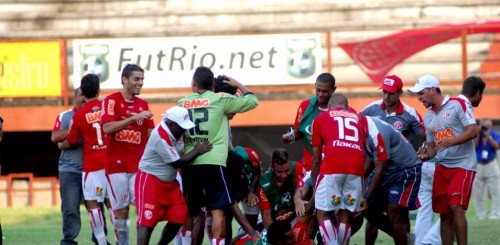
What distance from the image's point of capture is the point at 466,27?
91.5ft

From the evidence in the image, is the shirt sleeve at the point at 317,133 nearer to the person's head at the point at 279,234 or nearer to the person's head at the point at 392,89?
the person's head at the point at 279,234

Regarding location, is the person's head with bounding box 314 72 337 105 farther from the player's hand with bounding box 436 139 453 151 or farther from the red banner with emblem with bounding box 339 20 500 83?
the red banner with emblem with bounding box 339 20 500 83

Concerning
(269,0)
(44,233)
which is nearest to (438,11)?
(269,0)

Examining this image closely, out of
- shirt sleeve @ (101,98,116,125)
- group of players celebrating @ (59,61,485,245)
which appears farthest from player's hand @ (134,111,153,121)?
shirt sleeve @ (101,98,116,125)

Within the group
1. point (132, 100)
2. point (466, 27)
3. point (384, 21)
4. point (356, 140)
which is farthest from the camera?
point (384, 21)

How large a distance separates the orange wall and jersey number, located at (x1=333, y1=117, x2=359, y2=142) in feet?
49.0

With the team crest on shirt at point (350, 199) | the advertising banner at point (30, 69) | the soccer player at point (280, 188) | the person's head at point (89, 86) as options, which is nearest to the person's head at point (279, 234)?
the team crest on shirt at point (350, 199)

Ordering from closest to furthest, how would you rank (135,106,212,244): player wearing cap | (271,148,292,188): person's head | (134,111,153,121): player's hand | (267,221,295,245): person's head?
(267,221,295,245): person's head, (135,106,212,244): player wearing cap, (134,111,153,121): player's hand, (271,148,292,188): person's head

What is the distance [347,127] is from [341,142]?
0.16 m

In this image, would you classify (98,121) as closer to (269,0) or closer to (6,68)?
(6,68)

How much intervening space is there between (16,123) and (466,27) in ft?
32.1

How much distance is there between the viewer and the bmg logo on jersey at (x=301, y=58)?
92.1 ft

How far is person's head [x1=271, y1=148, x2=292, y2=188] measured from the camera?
50.0ft

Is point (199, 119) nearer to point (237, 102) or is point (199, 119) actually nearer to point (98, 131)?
point (237, 102)
